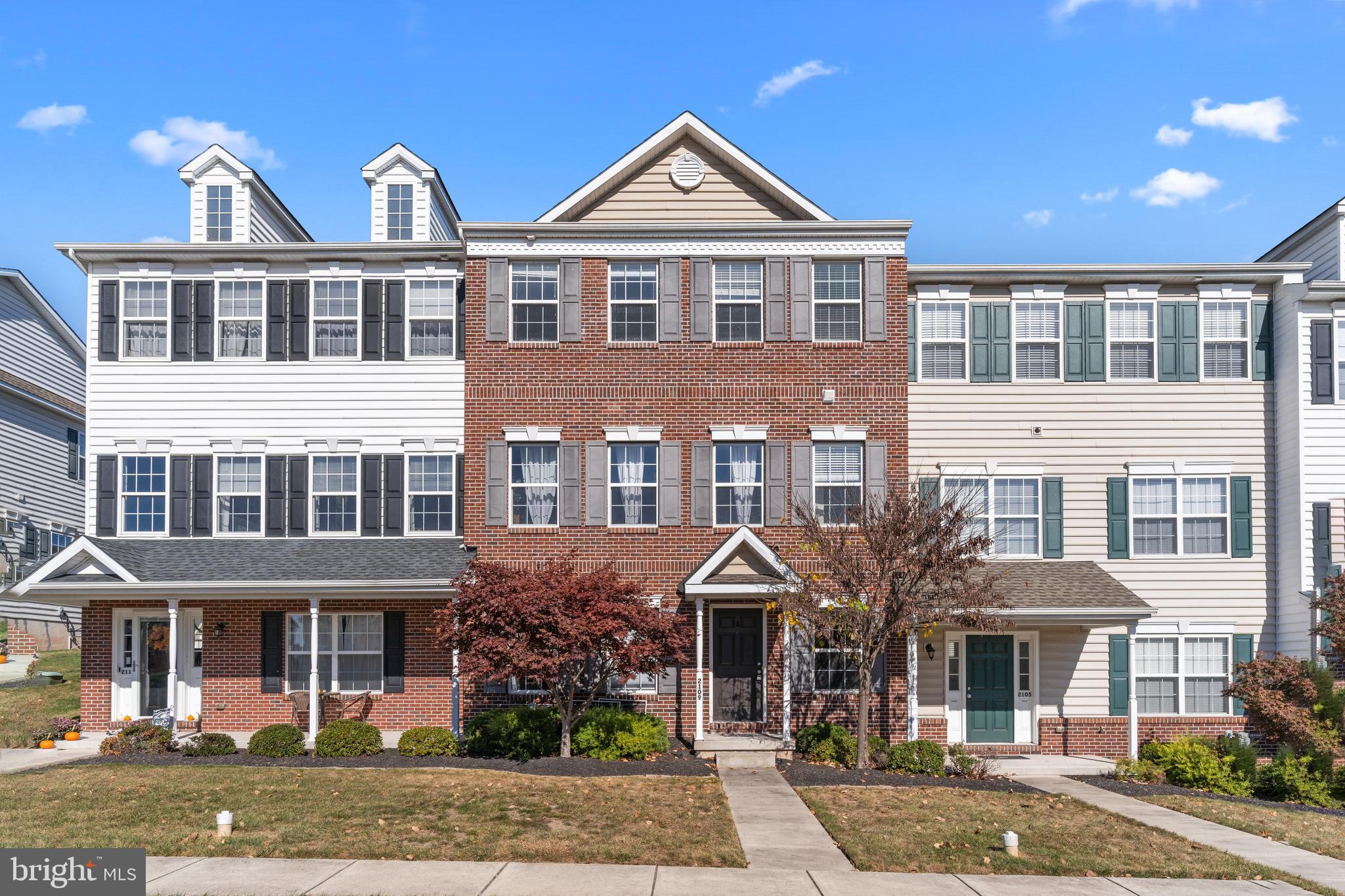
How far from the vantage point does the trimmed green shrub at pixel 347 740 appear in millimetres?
17766

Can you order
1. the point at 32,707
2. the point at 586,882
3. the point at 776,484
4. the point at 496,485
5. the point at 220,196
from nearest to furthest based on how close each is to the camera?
the point at 586,882 < the point at 776,484 < the point at 496,485 < the point at 32,707 < the point at 220,196

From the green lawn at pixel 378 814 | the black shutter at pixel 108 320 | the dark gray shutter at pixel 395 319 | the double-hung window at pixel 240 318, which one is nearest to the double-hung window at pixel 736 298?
the dark gray shutter at pixel 395 319

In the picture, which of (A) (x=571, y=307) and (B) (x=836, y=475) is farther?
(A) (x=571, y=307)

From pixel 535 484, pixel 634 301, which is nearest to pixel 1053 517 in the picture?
pixel 634 301

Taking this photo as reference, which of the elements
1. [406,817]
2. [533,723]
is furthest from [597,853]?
[533,723]

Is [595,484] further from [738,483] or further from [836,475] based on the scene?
[836,475]

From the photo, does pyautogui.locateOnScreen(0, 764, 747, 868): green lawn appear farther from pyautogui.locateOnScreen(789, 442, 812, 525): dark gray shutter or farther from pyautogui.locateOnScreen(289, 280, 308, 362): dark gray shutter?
pyautogui.locateOnScreen(289, 280, 308, 362): dark gray shutter

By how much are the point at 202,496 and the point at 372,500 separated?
10.8 feet

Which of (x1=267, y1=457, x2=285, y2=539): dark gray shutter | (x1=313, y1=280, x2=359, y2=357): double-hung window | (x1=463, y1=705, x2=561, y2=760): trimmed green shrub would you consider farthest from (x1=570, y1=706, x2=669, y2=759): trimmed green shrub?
(x1=313, y1=280, x2=359, y2=357): double-hung window

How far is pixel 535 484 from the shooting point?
2052cm

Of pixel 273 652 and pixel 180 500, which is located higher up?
pixel 180 500

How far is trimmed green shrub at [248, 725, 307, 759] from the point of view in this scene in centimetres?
1761

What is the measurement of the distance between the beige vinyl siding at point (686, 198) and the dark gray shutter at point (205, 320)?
720cm

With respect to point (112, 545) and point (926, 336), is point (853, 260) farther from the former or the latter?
point (112, 545)
